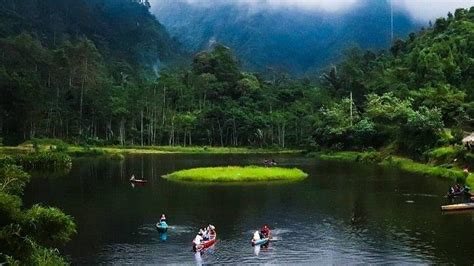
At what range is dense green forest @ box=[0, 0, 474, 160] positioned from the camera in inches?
3994

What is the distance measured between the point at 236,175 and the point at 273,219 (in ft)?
71.1

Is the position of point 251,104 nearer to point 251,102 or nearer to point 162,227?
point 251,102

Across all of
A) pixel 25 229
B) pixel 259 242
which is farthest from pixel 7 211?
pixel 259 242

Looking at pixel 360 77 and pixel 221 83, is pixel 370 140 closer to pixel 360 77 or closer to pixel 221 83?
pixel 360 77

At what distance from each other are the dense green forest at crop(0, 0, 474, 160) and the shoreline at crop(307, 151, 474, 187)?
330 cm

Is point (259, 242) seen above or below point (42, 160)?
below

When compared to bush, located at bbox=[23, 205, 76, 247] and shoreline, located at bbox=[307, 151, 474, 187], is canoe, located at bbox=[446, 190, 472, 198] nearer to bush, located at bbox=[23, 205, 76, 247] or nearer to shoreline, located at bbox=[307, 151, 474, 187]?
shoreline, located at bbox=[307, 151, 474, 187]

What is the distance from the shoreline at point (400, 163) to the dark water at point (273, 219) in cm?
235

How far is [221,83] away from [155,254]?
456 feet

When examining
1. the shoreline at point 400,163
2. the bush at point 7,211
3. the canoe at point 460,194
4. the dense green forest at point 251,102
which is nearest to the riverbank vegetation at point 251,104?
the dense green forest at point 251,102

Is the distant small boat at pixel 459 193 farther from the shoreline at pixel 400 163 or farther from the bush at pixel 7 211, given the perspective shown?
the bush at pixel 7 211

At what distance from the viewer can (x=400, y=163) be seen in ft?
274

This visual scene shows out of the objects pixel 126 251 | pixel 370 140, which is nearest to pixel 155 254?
pixel 126 251

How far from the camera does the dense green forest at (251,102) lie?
333 feet
